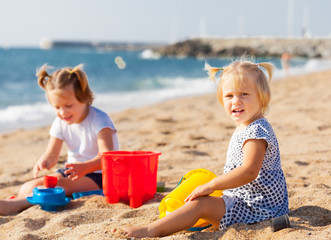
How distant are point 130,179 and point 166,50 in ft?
188

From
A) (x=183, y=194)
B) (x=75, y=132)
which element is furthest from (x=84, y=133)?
(x=183, y=194)

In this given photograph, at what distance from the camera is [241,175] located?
6.72ft

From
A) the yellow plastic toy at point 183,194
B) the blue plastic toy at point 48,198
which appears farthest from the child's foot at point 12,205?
the yellow plastic toy at point 183,194

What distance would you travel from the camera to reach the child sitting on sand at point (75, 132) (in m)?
2.96

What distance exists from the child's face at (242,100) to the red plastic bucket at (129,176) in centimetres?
66

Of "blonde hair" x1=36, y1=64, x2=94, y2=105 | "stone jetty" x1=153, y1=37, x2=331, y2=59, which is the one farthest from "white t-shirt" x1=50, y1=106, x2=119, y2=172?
"stone jetty" x1=153, y1=37, x2=331, y2=59

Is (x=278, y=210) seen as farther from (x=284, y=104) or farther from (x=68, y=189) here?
(x=284, y=104)

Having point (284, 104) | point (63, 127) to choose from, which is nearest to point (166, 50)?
point (284, 104)

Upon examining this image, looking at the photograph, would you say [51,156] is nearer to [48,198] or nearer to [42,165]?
[42,165]

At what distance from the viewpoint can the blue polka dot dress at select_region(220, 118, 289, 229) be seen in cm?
214

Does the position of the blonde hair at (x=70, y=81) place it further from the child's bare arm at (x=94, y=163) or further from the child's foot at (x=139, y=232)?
the child's foot at (x=139, y=232)

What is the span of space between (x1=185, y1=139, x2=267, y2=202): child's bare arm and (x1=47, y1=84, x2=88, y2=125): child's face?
4.28ft

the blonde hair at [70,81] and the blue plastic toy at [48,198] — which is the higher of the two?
the blonde hair at [70,81]

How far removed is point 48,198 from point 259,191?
1.32 m
